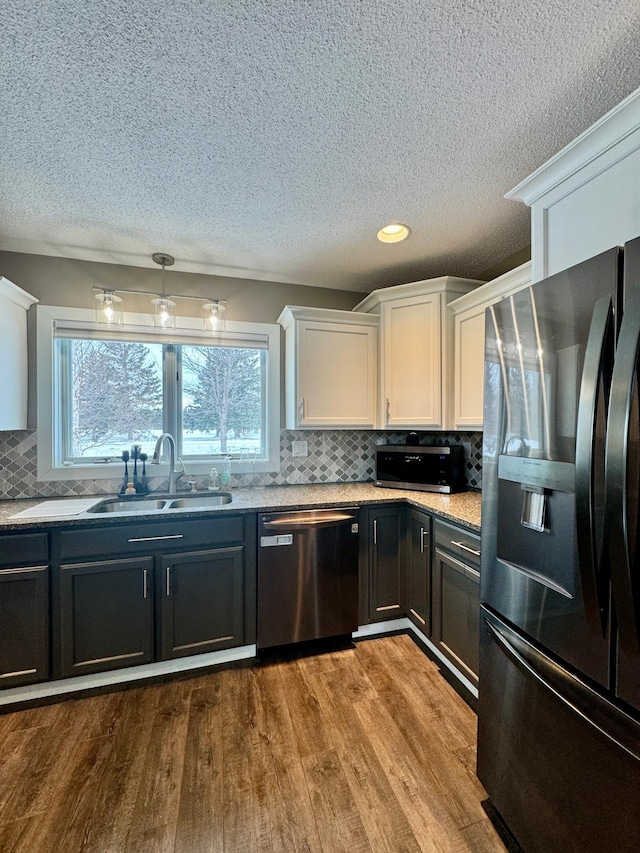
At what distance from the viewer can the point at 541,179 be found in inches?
55.2

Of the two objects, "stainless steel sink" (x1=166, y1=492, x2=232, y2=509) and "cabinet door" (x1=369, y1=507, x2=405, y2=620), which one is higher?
"stainless steel sink" (x1=166, y1=492, x2=232, y2=509)

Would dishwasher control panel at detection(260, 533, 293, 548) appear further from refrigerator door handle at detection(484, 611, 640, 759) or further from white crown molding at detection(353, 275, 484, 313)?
white crown molding at detection(353, 275, 484, 313)

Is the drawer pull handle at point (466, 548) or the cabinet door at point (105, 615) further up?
the drawer pull handle at point (466, 548)

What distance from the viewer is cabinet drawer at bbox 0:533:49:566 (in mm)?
1821

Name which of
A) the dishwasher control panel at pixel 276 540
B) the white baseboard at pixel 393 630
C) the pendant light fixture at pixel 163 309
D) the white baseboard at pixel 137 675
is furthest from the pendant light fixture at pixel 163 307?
the white baseboard at pixel 393 630

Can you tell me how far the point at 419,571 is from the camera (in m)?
2.30

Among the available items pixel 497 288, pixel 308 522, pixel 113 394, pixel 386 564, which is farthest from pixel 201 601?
pixel 497 288

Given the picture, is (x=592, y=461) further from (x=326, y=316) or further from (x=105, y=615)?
(x=105, y=615)

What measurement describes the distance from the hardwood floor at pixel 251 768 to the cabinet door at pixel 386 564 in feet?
1.28

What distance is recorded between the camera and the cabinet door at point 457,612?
5.95 ft

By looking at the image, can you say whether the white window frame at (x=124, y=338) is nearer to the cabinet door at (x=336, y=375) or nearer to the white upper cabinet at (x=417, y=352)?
the cabinet door at (x=336, y=375)

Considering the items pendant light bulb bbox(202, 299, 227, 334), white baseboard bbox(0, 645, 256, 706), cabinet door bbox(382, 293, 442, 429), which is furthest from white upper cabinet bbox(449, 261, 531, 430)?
white baseboard bbox(0, 645, 256, 706)

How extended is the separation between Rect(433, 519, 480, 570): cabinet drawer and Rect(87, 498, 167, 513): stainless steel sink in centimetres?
172

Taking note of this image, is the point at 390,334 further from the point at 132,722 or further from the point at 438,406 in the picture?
the point at 132,722
